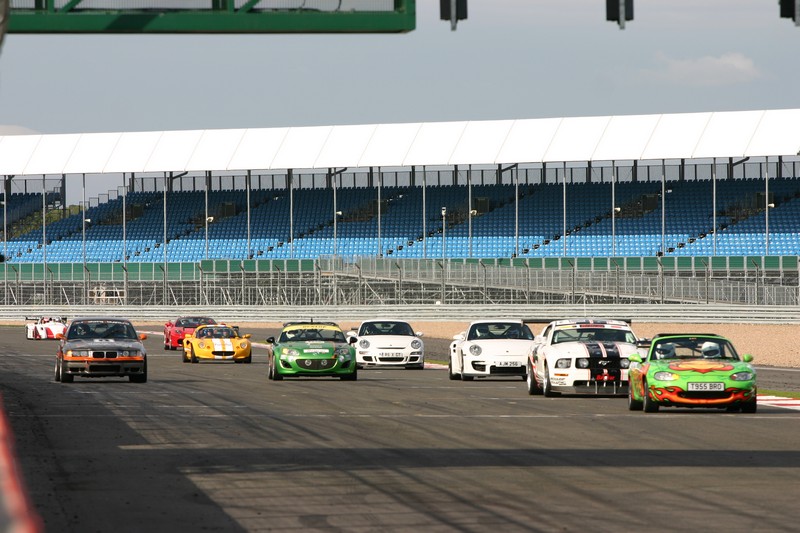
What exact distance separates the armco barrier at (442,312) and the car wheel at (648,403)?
27.8 meters

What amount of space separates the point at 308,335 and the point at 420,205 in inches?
1812

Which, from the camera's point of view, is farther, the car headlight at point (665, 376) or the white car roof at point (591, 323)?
the white car roof at point (591, 323)

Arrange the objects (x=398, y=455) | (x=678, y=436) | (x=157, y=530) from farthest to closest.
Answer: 1. (x=678, y=436)
2. (x=398, y=455)
3. (x=157, y=530)

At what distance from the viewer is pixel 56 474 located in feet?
40.9

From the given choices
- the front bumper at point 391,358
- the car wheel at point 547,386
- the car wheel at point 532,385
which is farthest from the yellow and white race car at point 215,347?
the car wheel at point 547,386

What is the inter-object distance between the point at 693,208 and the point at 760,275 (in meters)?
11.6

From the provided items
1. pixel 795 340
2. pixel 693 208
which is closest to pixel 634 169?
pixel 693 208

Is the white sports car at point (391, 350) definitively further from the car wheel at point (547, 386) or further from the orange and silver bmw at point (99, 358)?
the car wheel at point (547, 386)

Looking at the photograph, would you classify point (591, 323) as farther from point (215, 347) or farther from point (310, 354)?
point (215, 347)

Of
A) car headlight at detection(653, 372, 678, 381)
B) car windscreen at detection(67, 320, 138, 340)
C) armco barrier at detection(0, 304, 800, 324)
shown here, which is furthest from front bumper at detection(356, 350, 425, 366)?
car headlight at detection(653, 372, 678, 381)

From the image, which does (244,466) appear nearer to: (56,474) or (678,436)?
(56,474)

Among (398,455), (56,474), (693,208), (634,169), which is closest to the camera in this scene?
(56,474)

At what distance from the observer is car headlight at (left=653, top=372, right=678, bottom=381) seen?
19672 millimetres

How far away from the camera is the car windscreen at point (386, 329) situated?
3588cm
